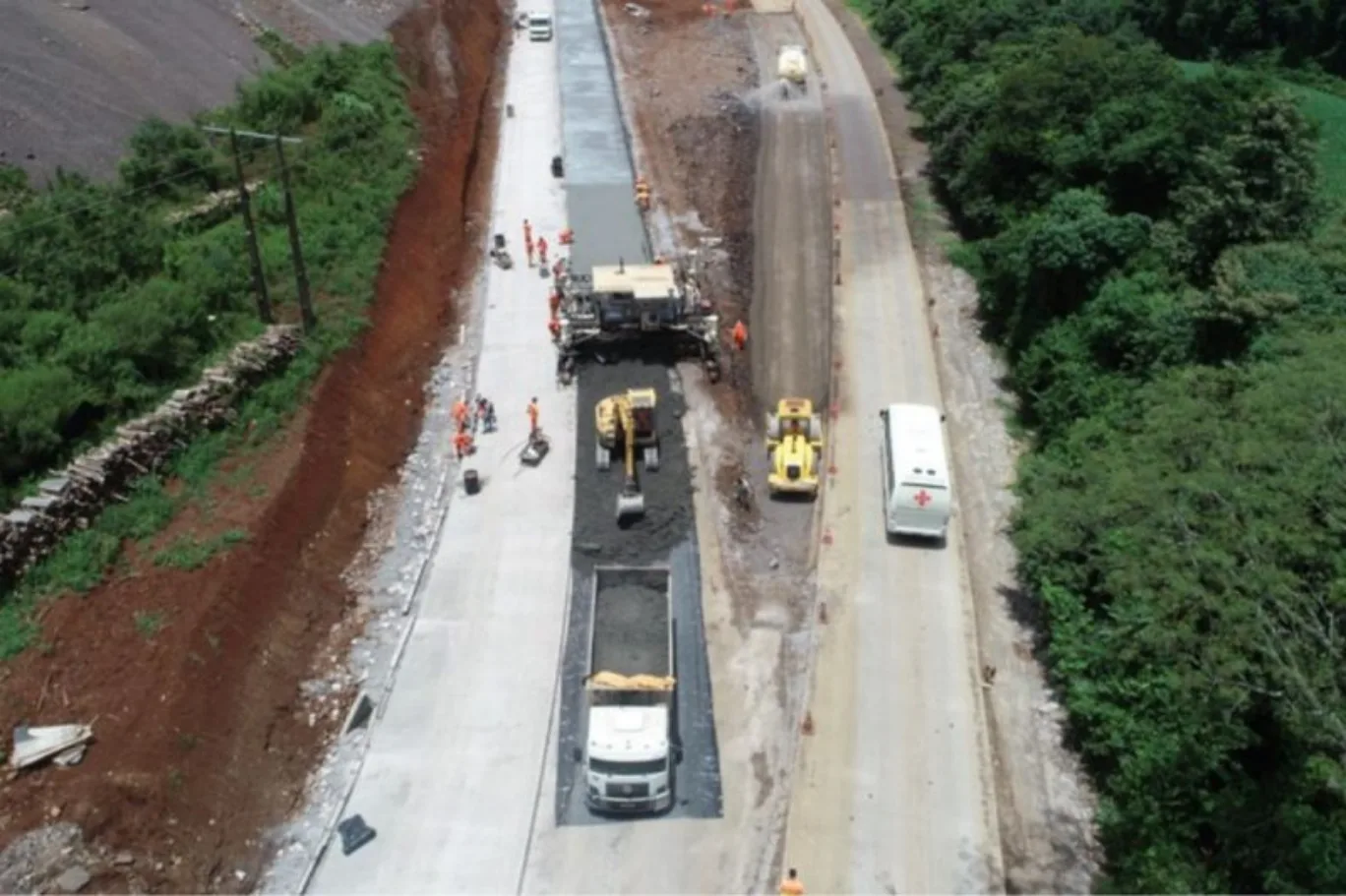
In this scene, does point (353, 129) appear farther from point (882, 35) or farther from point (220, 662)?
point (882, 35)

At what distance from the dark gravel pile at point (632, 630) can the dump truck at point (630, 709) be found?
19 mm

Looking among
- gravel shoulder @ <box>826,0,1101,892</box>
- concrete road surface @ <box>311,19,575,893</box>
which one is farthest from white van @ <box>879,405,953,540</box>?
concrete road surface @ <box>311,19,575,893</box>

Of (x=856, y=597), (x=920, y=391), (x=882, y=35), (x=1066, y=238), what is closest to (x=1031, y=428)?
(x=920, y=391)

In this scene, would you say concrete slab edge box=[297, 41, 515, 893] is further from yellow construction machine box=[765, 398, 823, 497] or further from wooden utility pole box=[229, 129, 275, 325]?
yellow construction machine box=[765, 398, 823, 497]

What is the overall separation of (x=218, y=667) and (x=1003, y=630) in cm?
1583

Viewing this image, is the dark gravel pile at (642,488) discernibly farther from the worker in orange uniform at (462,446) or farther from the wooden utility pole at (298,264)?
the wooden utility pole at (298,264)

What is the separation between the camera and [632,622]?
74.7 feet

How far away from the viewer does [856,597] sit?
2489cm

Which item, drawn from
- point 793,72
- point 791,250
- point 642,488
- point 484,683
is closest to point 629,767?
point 484,683

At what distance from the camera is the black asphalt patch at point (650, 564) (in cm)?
2091

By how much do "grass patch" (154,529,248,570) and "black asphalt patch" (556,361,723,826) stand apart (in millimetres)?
7291

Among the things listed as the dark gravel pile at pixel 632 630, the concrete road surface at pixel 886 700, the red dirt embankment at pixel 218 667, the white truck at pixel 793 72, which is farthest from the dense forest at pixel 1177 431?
the red dirt embankment at pixel 218 667

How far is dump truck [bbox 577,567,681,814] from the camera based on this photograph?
65.3ft

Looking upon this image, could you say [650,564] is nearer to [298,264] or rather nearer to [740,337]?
[740,337]
